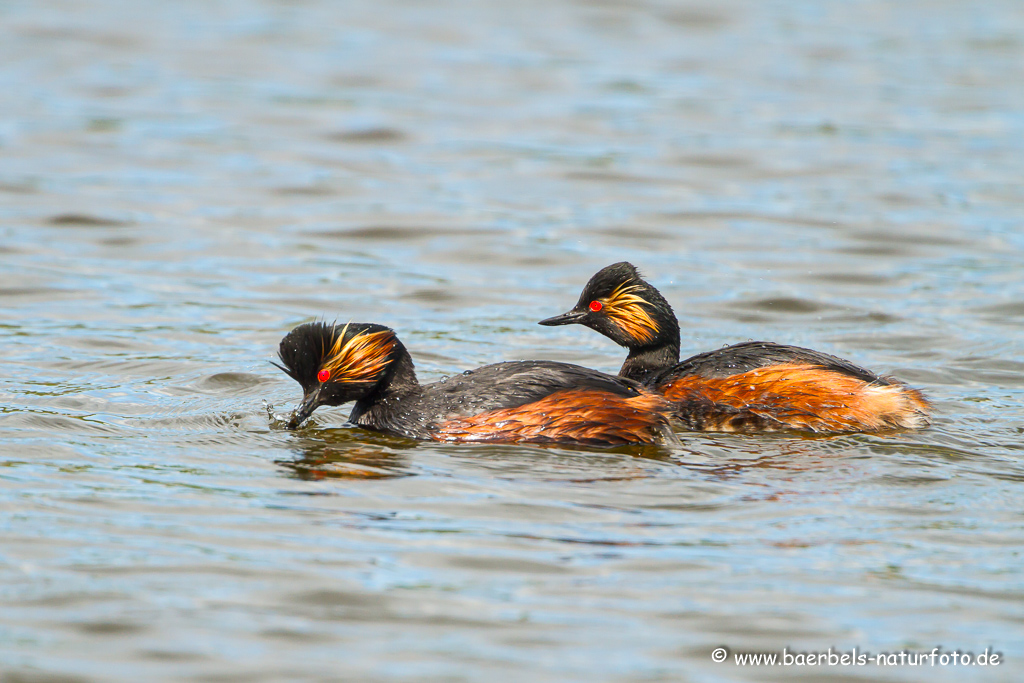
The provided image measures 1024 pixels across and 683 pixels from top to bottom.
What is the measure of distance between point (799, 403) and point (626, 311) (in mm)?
1288

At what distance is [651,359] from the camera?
28.5 feet

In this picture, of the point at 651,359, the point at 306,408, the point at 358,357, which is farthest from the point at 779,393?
the point at 306,408

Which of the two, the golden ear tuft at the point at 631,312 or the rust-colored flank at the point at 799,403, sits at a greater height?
the golden ear tuft at the point at 631,312

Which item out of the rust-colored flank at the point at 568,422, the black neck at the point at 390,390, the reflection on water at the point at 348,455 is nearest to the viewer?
the reflection on water at the point at 348,455

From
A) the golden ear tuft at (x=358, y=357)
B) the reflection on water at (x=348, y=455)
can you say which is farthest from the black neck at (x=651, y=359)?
the reflection on water at (x=348, y=455)

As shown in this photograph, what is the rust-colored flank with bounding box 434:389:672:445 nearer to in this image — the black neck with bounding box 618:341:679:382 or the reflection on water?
the reflection on water

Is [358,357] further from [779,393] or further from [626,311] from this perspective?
[779,393]

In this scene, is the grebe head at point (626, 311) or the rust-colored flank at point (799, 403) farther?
the grebe head at point (626, 311)

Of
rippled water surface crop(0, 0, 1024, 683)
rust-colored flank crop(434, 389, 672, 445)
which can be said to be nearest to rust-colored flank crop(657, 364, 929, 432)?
rippled water surface crop(0, 0, 1024, 683)

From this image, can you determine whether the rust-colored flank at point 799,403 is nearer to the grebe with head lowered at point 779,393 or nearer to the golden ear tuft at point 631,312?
the grebe with head lowered at point 779,393

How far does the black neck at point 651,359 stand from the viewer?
28.4ft

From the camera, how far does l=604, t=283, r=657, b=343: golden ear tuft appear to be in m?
8.52

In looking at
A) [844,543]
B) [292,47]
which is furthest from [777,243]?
[292,47]

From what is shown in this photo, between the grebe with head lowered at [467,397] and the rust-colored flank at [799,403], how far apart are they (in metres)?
0.32
